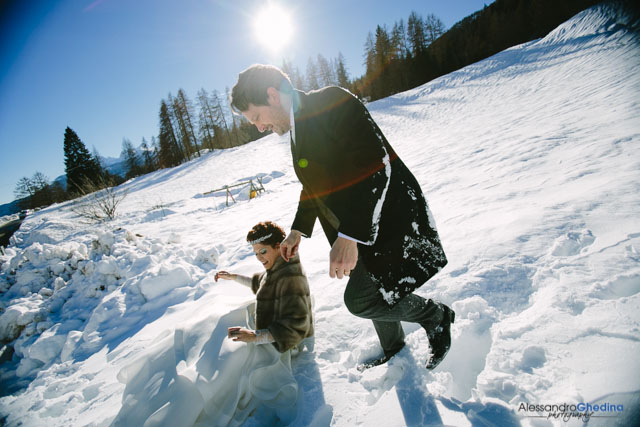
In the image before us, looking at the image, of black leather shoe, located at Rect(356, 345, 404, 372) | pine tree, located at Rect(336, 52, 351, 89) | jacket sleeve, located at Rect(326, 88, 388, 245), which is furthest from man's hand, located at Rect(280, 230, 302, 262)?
pine tree, located at Rect(336, 52, 351, 89)

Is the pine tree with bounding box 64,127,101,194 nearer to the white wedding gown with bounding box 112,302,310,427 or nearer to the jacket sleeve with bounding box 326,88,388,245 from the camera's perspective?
the white wedding gown with bounding box 112,302,310,427

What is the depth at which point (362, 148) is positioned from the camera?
4.08 ft

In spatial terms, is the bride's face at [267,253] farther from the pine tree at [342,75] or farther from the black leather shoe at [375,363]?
the pine tree at [342,75]

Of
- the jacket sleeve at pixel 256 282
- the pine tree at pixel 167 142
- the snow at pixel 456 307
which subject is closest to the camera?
the snow at pixel 456 307

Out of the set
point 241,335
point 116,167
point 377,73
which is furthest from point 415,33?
point 116,167

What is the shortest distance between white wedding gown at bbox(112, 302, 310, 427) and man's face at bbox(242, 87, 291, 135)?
1.57m

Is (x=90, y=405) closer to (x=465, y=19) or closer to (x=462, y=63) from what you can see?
(x=462, y=63)

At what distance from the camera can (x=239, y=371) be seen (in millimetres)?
1842

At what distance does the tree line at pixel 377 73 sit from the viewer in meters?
32.5

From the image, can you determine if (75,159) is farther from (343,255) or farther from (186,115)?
(343,255)

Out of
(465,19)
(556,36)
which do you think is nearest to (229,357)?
(556,36)

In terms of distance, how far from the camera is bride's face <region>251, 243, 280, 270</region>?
2.06 meters

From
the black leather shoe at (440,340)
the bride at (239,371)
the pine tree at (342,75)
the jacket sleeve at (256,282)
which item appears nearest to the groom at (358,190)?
the black leather shoe at (440,340)

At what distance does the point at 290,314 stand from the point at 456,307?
4.32ft
